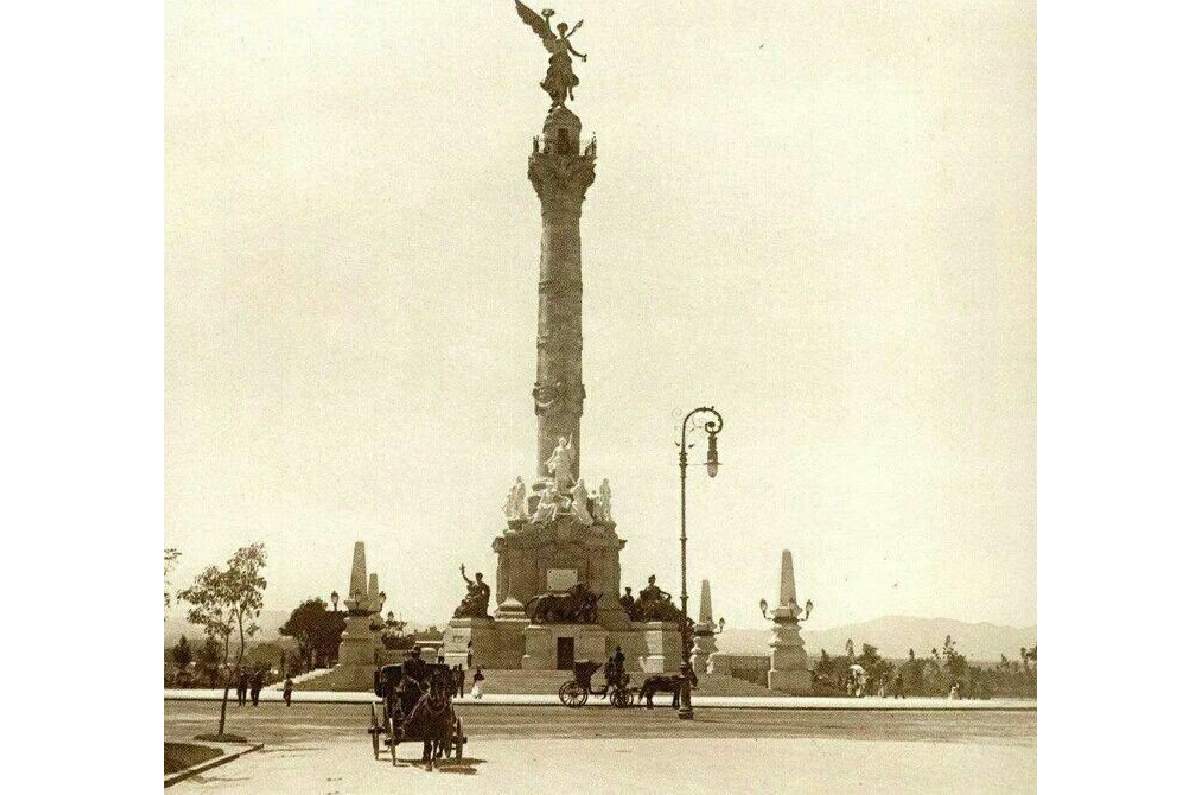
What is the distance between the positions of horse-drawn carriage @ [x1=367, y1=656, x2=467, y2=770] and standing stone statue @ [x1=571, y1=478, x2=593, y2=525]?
2506 centimetres

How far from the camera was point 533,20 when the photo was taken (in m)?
43.6

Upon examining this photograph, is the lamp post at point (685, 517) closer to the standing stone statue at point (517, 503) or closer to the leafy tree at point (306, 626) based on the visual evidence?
the standing stone statue at point (517, 503)

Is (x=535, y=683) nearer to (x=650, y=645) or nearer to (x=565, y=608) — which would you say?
(x=565, y=608)

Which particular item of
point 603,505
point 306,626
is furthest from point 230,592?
point 306,626

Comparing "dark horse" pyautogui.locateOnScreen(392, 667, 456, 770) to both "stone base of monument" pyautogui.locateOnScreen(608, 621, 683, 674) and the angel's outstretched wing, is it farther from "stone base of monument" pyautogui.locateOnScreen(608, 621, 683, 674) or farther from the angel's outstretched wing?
the angel's outstretched wing

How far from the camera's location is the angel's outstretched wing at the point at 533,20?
1679 inches

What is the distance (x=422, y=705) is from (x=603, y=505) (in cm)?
2635

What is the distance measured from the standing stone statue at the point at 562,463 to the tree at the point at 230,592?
14396 mm

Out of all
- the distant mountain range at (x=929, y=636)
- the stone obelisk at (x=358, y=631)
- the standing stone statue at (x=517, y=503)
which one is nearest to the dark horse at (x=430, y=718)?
A: the distant mountain range at (x=929, y=636)

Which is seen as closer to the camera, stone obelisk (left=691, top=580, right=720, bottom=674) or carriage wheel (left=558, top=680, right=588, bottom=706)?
Answer: carriage wheel (left=558, top=680, right=588, bottom=706)

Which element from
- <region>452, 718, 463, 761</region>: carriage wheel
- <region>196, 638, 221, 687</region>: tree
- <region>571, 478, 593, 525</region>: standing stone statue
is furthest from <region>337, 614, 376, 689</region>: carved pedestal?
<region>452, 718, 463, 761</region>: carriage wheel

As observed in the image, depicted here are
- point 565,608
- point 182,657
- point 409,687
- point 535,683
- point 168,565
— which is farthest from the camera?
point 565,608

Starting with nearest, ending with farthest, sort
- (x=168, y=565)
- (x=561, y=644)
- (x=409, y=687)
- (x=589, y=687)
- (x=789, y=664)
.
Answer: (x=409, y=687)
(x=168, y=565)
(x=589, y=687)
(x=789, y=664)
(x=561, y=644)

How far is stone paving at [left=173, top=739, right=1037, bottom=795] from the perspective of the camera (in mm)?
17844
